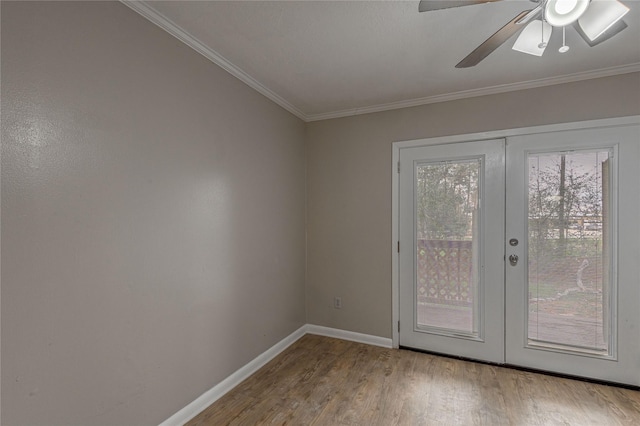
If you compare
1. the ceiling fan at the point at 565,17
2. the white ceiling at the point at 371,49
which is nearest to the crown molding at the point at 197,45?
the white ceiling at the point at 371,49

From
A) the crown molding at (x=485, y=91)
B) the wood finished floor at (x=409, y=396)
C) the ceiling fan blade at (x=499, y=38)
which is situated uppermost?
the crown molding at (x=485, y=91)

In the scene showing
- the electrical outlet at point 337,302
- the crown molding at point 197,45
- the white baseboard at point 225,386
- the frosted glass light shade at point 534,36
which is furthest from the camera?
the electrical outlet at point 337,302

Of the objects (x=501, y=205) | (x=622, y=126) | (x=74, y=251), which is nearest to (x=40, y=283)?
A: (x=74, y=251)

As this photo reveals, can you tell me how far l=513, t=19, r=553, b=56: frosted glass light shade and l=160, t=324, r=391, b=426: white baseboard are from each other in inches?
105

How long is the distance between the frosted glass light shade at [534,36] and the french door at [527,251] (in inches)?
45.1

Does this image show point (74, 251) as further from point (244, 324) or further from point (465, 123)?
point (465, 123)

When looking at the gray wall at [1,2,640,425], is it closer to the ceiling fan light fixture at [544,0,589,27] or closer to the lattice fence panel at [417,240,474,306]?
the lattice fence panel at [417,240,474,306]

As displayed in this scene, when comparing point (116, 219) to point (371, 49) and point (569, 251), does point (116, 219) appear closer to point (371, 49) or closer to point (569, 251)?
point (371, 49)

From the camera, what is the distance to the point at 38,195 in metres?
1.27

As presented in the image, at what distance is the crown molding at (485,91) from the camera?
2346mm

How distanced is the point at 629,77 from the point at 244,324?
11.9 ft

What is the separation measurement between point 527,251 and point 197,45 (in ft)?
10.0

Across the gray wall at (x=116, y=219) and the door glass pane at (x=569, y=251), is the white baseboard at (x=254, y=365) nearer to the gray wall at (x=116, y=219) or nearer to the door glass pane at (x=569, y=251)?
the gray wall at (x=116, y=219)

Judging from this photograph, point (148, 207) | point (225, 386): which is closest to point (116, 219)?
point (148, 207)
